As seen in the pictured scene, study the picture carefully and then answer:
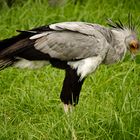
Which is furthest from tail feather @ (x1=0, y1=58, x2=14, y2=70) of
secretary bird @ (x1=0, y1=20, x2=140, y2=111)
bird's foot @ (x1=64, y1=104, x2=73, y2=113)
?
bird's foot @ (x1=64, y1=104, x2=73, y2=113)

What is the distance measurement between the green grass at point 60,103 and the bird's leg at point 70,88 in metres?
0.09

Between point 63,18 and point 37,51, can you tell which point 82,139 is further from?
point 63,18

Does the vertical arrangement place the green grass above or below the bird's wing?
below

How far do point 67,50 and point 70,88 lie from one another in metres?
0.31

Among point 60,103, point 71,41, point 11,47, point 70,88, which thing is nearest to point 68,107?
point 70,88

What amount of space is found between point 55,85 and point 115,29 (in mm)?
1016

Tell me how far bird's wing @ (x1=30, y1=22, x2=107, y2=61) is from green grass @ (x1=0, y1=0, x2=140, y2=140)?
1.48 feet

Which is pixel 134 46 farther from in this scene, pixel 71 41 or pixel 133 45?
pixel 71 41

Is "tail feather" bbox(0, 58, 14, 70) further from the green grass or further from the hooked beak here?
the hooked beak

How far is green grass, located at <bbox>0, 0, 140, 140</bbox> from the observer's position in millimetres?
4062

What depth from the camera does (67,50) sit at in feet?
14.6

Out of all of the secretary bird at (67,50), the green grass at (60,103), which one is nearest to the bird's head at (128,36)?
the secretary bird at (67,50)

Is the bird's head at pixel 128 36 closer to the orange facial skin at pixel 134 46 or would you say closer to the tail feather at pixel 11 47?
the orange facial skin at pixel 134 46

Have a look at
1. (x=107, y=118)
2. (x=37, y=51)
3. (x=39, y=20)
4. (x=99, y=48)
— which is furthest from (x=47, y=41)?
(x=39, y=20)
